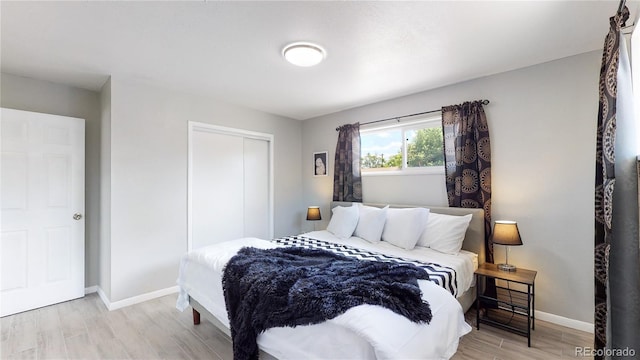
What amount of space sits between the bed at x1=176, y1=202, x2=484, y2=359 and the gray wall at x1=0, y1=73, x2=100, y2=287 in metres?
1.72

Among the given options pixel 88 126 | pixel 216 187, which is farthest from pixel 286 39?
pixel 88 126

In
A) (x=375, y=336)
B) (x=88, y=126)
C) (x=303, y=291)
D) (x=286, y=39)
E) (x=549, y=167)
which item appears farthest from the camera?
(x=88, y=126)

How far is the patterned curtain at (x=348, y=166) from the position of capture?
409 centimetres

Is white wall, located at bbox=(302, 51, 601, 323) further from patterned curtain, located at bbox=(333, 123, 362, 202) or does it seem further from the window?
patterned curtain, located at bbox=(333, 123, 362, 202)

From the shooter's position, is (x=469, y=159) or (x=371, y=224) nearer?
(x=469, y=159)

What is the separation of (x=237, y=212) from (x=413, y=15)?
3.41 m

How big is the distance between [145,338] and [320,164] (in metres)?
3.21

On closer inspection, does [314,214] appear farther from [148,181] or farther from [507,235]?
[507,235]

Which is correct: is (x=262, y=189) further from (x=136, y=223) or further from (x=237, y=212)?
(x=136, y=223)

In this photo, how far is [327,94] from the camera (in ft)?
11.7

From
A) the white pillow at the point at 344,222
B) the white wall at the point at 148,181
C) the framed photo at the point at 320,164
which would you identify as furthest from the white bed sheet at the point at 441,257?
the white wall at the point at 148,181

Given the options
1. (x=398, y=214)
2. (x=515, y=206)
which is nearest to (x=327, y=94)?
(x=398, y=214)

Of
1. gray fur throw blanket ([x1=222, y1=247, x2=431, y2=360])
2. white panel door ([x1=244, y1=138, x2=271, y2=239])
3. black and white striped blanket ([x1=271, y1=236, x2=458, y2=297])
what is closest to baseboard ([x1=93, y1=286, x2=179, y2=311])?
white panel door ([x1=244, y1=138, x2=271, y2=239])

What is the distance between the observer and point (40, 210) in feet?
9.76
